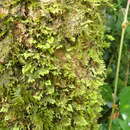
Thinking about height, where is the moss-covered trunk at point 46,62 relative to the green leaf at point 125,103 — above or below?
above

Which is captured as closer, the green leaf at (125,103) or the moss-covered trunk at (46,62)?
the moss-covered trunk at (46,62)

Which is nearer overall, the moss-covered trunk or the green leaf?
the moss-covered trunk

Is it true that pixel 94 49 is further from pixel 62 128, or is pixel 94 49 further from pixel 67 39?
pixel 62 128

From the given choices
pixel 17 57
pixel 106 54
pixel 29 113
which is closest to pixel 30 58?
pixel 17 57

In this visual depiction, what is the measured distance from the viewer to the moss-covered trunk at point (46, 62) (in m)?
0.77

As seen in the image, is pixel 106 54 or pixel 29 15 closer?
pixel 29 15

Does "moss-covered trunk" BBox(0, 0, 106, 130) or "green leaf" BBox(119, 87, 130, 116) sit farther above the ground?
"moss-covered trunk" BBox(0, 0, 106, 130)

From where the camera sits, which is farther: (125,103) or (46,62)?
(125,103)

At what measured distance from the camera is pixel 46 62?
2.57 feet

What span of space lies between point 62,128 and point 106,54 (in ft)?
1.74

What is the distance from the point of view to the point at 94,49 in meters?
0.88

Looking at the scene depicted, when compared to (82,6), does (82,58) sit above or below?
below

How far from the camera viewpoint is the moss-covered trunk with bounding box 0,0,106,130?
0.77 metres

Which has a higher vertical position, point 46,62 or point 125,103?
point 46,62
